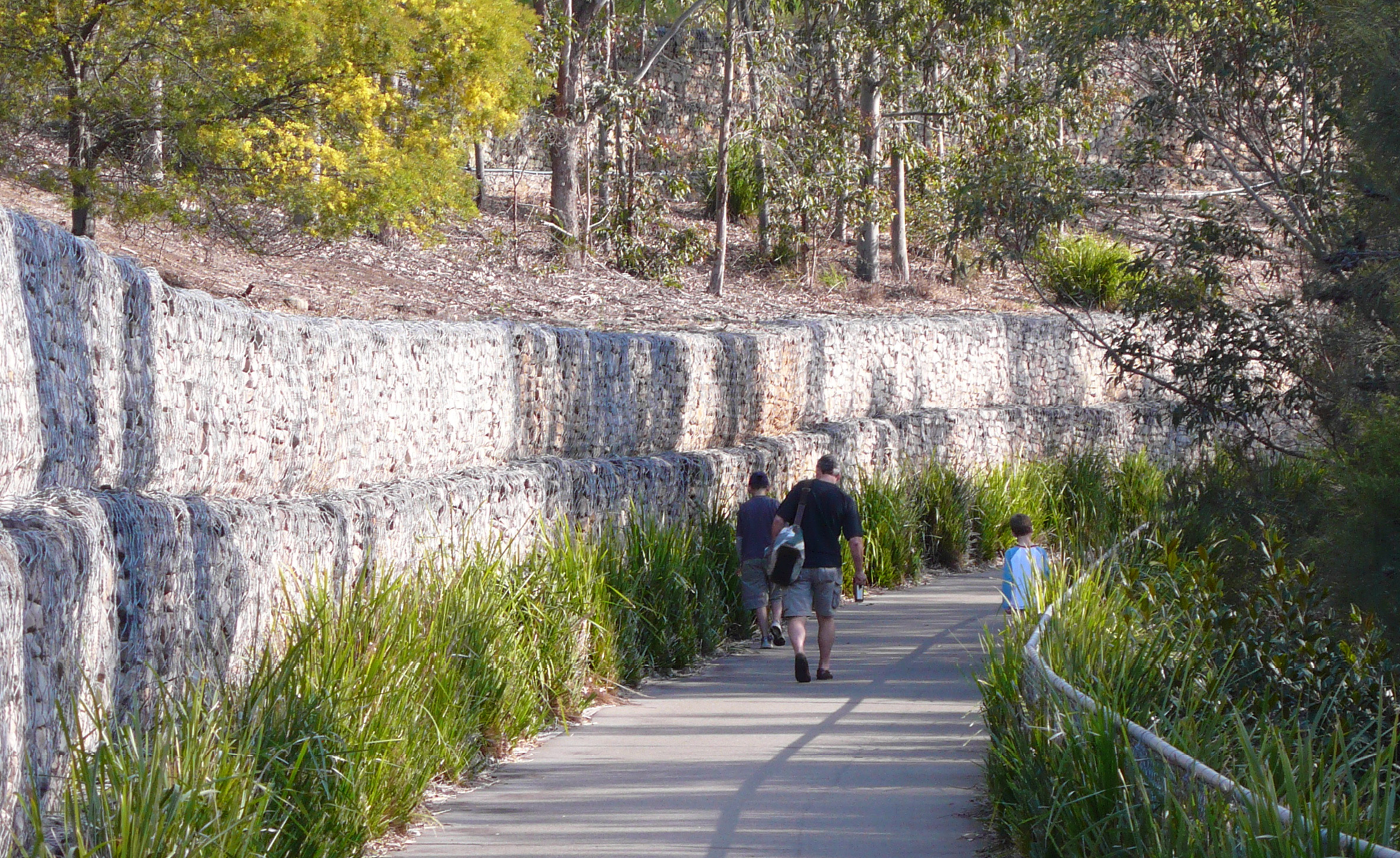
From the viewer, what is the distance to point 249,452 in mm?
7109

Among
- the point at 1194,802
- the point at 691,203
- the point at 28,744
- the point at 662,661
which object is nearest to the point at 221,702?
the point at 28,744

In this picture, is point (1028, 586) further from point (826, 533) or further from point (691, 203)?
point (691, 203)

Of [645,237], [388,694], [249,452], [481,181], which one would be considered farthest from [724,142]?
[388,694]

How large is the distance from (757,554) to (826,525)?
1069mm

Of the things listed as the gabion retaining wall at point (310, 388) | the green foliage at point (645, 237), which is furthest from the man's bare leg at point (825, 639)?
the green foliage at point (645, 237)

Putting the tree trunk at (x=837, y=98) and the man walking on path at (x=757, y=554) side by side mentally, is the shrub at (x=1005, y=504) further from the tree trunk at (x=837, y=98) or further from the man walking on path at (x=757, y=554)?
the tree trunk at (x=837, y=98)

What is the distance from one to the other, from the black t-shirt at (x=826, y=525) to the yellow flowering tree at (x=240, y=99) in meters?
6.88

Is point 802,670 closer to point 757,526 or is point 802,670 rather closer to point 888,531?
point 757,526

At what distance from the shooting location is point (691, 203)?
34.6m

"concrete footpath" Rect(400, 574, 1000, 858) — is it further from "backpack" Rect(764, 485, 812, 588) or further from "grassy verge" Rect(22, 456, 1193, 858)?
"backpack" Rect(764, 485, 812, 588)

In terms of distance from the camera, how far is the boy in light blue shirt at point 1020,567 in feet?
28.8

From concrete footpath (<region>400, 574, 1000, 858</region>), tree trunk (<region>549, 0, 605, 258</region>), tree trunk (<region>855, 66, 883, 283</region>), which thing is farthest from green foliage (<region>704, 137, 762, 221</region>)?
concrete footpath (<region>400, 574, 1000, 858</region>)

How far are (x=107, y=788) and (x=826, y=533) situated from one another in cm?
632

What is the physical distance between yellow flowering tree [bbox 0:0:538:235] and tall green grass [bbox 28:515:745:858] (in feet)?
21.0
